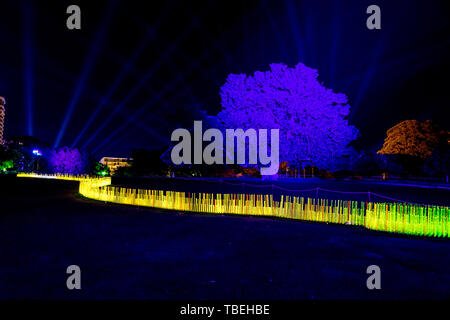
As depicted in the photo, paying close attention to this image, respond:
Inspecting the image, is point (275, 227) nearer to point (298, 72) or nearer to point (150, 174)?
point (298, 72)

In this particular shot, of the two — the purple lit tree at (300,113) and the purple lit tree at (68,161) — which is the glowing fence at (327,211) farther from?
the purple lit tree at (68,161)

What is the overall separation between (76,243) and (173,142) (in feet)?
114

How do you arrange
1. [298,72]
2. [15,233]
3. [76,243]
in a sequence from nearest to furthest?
[76,243] → [15,233] → [298,72]

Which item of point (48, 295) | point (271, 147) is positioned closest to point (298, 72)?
point (271, 147)

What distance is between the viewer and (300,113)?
93.9 ft

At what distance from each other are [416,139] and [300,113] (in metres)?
30.6

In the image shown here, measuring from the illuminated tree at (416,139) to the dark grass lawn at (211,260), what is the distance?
152ft

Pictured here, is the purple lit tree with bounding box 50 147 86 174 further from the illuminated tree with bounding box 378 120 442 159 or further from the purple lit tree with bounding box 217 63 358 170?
the illuminated tree with bounding box 378 120 442 159

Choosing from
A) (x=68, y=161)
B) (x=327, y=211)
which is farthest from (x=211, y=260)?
(x=68, y=161)

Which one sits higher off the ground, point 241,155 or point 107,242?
point 241,155

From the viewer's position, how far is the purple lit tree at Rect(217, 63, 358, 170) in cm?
2853

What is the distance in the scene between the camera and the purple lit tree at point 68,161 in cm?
4525

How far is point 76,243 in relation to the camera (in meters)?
6.10

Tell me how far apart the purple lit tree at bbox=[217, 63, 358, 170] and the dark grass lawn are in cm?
2150
